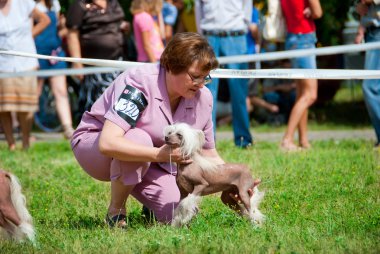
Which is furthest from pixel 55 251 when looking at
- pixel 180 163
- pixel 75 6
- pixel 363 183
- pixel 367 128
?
pixel 367 128

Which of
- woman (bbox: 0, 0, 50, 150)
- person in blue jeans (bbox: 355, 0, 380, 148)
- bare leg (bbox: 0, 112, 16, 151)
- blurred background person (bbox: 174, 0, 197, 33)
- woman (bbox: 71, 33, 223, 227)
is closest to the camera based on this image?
woman (bbox: 71, 33, 223, 227)

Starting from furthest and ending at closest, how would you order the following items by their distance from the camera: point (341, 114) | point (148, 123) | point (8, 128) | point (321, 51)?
point (341, 114)
point (8, 128)
point (321, 51)
point (148, 123)

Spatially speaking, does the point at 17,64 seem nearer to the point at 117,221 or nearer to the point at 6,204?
the point at 117,221

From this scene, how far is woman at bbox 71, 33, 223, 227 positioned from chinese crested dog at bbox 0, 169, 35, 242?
1.90 feet

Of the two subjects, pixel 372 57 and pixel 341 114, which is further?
pixel 341 114

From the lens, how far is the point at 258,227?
5398 millimetres

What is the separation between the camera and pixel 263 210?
20.6ft

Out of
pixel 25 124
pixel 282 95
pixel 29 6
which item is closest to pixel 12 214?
pixel 29 6

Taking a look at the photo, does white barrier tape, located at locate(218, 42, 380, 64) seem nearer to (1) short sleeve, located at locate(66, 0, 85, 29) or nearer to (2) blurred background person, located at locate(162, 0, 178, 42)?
(1) short sleeve, located at locate(66, 0, 85, 29)

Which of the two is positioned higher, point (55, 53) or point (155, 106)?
point (155, 106)

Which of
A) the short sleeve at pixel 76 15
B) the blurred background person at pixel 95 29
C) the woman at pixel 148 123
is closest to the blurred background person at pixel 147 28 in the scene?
the blurred background person at pixel 95 29

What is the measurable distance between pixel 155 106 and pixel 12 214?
1.10m

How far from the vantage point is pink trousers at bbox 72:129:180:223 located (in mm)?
5816

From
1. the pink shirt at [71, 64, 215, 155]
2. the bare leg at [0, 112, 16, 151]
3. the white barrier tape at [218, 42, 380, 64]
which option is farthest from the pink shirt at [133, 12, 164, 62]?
the pink shirt at [71, 64, 215, 155]
